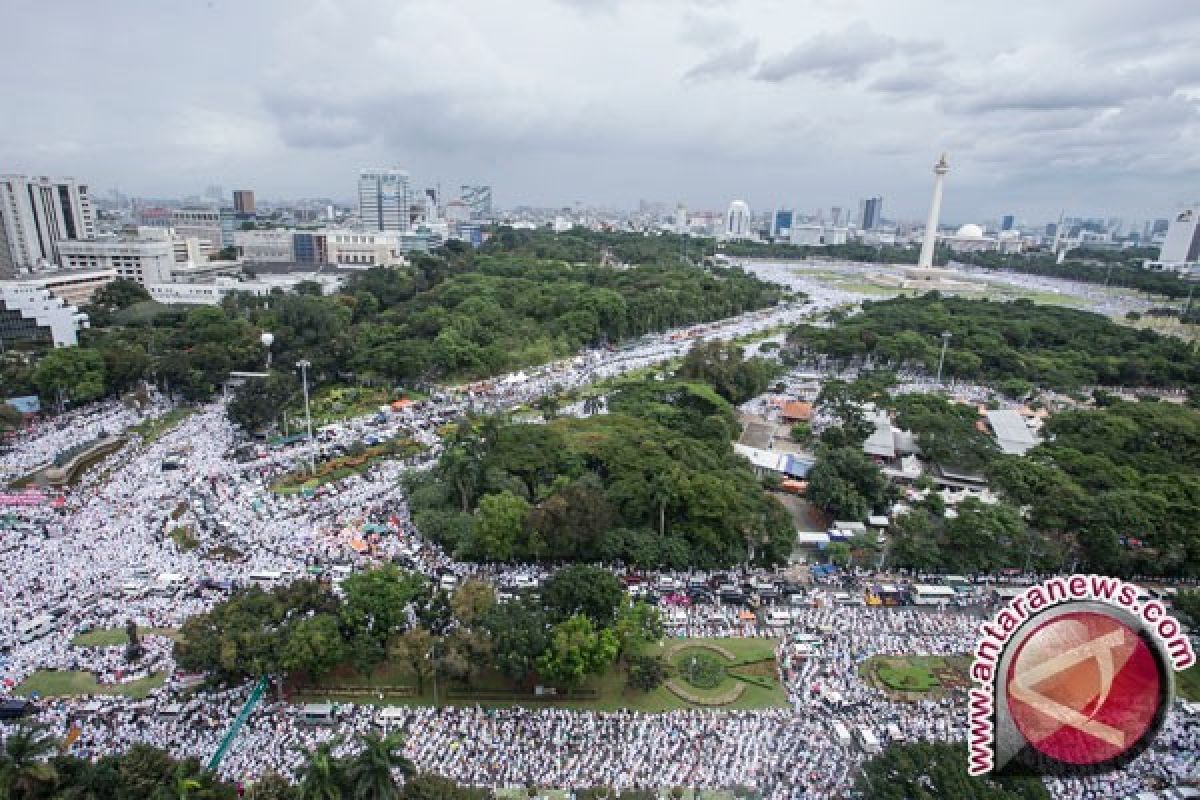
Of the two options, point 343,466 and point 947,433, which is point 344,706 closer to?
point 343,466

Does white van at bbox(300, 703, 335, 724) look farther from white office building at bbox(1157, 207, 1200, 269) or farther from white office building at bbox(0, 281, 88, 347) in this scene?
white office building at bbox(1157, 207, 1200, 269)

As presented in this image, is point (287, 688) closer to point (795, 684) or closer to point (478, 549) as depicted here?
point (478, 549)

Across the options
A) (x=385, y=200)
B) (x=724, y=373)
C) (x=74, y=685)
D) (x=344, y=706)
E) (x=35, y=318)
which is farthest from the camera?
(x=385, y=200)

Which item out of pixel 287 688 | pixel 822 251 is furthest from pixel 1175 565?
pixel 822 251

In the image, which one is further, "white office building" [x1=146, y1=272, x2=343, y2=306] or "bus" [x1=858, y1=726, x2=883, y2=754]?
"white office building" [x1=146, y1=272, x2=343, y2=306]

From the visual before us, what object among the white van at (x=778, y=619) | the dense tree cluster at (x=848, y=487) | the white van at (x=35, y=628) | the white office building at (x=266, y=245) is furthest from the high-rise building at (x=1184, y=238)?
the white van at (x=35, y=628)

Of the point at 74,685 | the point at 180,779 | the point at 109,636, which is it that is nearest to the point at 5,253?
the point at 109,636

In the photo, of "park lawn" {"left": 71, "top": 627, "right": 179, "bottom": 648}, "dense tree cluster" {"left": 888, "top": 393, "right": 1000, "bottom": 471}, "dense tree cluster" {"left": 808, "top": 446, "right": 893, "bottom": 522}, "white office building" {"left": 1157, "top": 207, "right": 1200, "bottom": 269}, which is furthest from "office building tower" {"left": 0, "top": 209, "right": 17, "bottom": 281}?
"white office building" {"left": 1157, "top": 207, "right": 1200, "bottom": 269}
